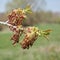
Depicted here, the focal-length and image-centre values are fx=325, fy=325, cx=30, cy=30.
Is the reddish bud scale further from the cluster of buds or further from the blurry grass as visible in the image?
the blurry grass

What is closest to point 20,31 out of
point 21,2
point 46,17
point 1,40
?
point 1,40

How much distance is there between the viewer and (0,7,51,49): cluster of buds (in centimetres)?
190

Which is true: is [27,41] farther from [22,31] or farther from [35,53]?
[35,53]

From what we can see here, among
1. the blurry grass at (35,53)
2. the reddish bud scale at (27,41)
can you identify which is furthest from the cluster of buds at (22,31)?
the blurry grass at (35,53)

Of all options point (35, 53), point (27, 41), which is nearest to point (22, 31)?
point (27, 41)

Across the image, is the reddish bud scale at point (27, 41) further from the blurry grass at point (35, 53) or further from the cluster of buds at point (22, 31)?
the blurry grass at point (35, 53)

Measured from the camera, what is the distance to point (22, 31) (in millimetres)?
1914

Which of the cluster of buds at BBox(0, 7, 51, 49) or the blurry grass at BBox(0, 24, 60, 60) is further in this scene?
the blurry grass at BBox(0, 24, 60, 60)

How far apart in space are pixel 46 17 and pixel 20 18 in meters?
62.6

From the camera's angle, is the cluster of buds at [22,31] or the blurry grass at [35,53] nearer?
the cluster of buds at [22,31]

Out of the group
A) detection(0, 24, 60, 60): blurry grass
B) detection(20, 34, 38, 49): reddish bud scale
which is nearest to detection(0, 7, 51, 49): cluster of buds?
detection(20, 34, 38, 49): reddish bud scale

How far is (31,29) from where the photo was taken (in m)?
1.91

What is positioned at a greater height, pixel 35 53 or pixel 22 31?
pixel 22 31

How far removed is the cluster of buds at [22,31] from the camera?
190cm
